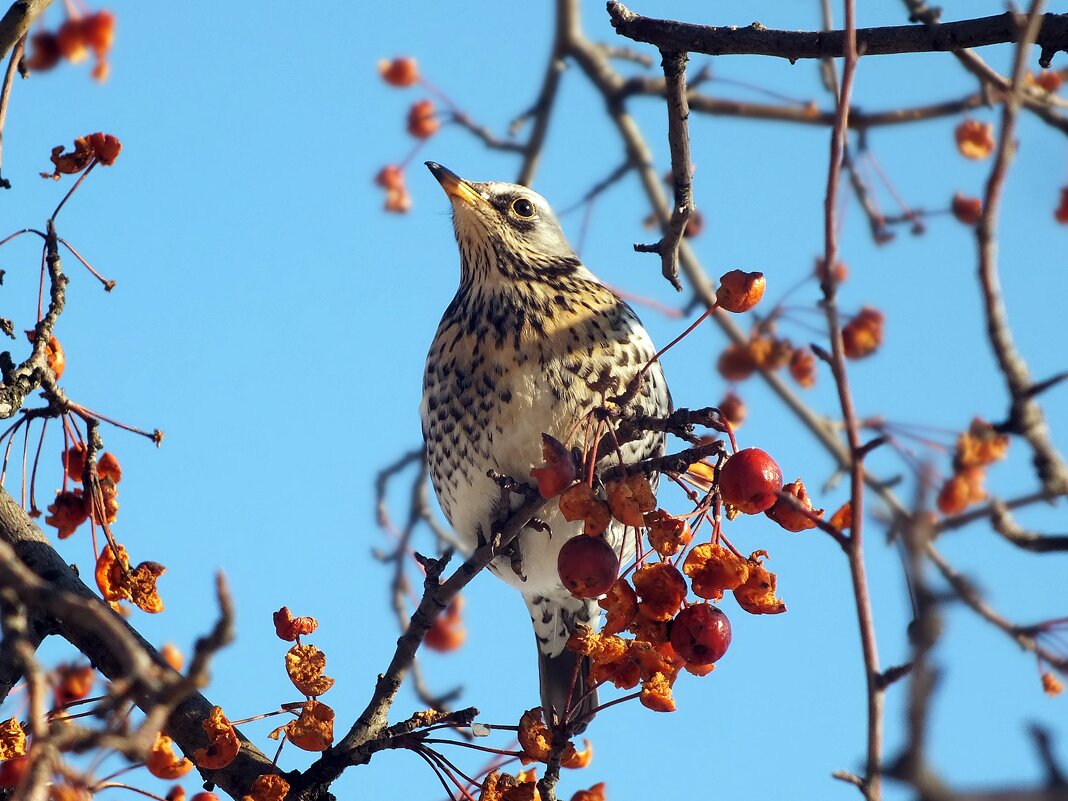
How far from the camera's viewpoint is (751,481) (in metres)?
2.01

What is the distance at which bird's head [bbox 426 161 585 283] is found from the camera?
3.76m

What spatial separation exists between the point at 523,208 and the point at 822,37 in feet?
5.70

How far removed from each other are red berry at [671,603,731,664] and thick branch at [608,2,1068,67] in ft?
3.27

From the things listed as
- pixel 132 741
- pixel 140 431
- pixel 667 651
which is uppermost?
pixel 140 431

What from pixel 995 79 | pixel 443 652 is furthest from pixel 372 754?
pixel 443 652

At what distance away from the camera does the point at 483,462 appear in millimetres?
3367

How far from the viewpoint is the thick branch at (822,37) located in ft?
7.31

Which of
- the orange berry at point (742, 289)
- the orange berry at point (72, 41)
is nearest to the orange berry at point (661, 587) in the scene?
the orange berry at point (742, 289)

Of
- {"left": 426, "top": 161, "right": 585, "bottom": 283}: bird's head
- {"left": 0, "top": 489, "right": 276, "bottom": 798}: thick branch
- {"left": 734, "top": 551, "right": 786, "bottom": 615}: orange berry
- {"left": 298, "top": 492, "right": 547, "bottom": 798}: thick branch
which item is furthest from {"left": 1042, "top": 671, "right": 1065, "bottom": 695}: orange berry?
{"left": 426, "top": 161, "right": 585, "bottom": 283}: bird's head

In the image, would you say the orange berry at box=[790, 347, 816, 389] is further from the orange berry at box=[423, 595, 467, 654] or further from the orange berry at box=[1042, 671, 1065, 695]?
the orange berry at box=[1042, 671, 1065, 695]

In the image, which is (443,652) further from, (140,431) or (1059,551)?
(1059,551)

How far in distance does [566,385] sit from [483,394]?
23 centimetres

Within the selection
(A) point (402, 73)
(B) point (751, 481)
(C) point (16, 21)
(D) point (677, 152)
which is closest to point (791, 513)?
(B) point (751, 481)

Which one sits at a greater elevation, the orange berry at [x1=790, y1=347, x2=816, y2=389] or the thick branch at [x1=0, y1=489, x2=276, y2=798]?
the orange berry at [x1=790, y1=347, x2=816, y2=389]
